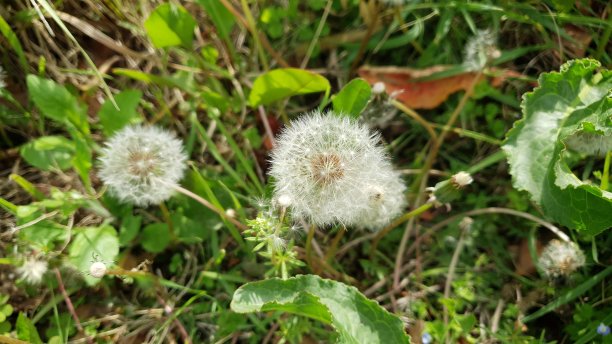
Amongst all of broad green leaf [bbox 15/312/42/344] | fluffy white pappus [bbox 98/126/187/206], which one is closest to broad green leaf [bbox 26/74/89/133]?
fluffy white pappus [bbox 98/126/187/206]

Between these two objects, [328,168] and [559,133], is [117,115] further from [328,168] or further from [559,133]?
[559,133]

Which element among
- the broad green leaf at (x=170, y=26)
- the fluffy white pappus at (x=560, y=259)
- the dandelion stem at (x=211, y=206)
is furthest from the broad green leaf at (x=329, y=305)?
the broad green leaf at (x=170, y=26)

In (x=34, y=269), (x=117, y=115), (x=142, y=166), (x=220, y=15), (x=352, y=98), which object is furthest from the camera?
(x=220, y=15)

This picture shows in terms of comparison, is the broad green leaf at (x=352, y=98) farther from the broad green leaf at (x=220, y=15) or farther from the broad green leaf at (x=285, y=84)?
the broad green leaf at (x=220, y=15)

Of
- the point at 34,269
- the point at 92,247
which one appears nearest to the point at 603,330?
the point at 92,247

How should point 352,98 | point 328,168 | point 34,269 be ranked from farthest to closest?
point 34,269 → point 352,98 → point 328,168

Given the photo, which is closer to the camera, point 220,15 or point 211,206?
point 211,206

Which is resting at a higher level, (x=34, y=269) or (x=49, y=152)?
(x=49, y=152)
